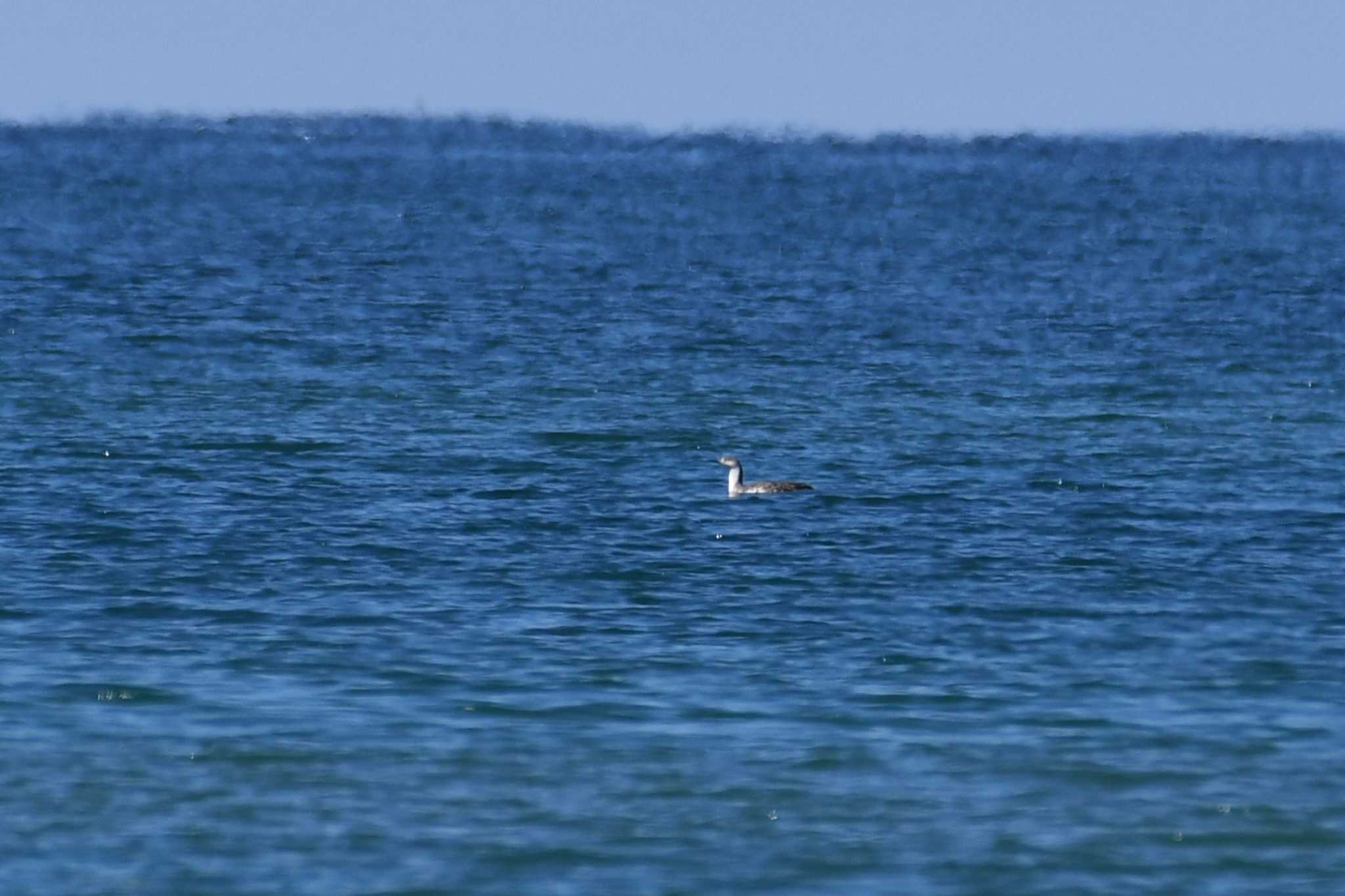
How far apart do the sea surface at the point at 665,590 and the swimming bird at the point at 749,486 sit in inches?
36.8

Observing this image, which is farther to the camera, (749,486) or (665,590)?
(749,486)

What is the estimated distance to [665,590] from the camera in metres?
28.0

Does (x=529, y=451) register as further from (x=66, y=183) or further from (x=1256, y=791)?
(x=66, y=183)

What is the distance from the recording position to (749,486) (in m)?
34.4

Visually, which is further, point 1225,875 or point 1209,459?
point 1209,459

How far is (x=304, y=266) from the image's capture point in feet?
228

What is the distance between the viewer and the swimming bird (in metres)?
34.2

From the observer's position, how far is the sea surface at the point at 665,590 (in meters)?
19.5

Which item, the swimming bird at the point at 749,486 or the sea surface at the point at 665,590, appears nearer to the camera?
the sea surface at the point at 665,590

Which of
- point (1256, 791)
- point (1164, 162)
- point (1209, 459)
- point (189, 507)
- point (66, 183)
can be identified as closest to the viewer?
point (1256, 791)

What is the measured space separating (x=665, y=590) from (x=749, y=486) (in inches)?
262

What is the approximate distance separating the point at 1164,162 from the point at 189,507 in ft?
517

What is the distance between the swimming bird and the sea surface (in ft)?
3.07

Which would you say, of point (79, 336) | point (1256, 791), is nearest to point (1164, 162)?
point (79, 336)
